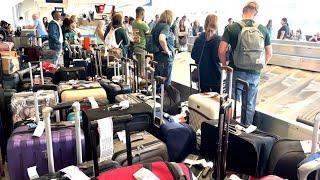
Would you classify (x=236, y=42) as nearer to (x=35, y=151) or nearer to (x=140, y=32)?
(x=35, y=151)

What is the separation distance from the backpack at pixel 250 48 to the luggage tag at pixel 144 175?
6.22 feet

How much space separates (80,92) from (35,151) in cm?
116

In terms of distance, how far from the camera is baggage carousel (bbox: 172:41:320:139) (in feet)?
18.0

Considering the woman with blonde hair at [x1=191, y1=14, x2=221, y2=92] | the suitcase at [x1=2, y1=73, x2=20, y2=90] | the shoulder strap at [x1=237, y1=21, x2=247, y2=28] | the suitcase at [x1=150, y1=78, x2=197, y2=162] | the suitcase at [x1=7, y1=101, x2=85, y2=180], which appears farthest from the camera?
the suitcase at [x1=2, y1=73, x2=20, y2=90]

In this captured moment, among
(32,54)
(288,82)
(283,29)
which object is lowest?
(288,82)

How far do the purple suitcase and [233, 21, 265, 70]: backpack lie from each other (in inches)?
69.0

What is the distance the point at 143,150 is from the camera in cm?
208

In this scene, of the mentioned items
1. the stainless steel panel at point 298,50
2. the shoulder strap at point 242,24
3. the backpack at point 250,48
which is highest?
the shoulder strap at point 242,24

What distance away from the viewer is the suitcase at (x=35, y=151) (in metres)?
1.93

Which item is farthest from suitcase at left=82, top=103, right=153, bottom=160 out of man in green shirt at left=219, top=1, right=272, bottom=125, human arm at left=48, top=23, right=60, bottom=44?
human arm at left=48, top=23, right=60, bottom=44

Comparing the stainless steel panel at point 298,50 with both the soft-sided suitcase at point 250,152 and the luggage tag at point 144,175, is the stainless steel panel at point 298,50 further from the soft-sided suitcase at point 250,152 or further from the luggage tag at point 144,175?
the luggage tag at point 144,175

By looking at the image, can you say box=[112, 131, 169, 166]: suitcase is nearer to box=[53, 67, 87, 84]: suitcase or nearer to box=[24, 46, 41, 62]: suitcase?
box=[53, 67, 87, 84]: suitcase

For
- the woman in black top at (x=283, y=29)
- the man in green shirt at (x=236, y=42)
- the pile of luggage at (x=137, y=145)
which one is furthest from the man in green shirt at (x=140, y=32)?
the woman in black top at (x=283, y=29)

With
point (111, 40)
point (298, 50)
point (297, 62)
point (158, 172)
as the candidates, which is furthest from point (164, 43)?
point (298, 50)
